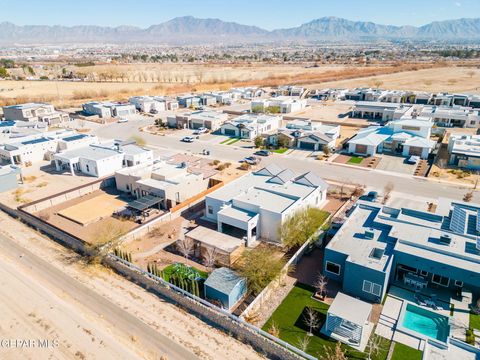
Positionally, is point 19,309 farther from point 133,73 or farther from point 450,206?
point 133,73

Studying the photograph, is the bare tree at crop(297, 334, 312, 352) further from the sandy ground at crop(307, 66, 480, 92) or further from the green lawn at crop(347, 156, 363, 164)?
the sandy ground at crop(307, 66, 480, 92)

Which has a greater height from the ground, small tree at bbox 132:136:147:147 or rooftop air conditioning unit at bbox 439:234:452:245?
rooftop air conditioning unit at bbox 439:234:452:245

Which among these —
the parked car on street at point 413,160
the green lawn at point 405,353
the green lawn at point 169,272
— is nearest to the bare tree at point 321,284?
the green lawn at point 405,353

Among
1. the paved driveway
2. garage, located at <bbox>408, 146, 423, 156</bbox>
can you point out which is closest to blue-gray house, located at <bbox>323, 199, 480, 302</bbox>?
Answer: the paved driveway

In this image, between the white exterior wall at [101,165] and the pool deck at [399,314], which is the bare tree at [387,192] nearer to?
the pool deck at [399,314]

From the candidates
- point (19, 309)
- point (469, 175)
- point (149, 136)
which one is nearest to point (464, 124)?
point (469, 175)

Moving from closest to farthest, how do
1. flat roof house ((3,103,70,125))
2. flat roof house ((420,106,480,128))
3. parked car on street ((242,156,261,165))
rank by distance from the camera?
parked car on street ((242,156,261,165))
flat roof house ((420,106,480,128))
flat roof house ((3,103,70,125))
